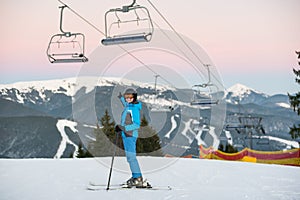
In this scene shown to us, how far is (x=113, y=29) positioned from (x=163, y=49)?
118 inches

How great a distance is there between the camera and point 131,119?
4836mm

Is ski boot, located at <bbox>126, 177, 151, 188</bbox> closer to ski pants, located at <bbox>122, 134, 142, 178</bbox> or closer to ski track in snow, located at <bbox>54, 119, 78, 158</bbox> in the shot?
ski pants, located at <bbox>122, 134, 142, 178</bbox>

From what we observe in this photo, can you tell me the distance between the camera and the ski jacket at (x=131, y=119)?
4766 millimetres

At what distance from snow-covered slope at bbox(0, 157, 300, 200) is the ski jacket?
949 millimetres

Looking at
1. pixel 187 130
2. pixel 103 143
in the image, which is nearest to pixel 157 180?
pixel 103 143

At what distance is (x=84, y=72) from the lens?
792cm

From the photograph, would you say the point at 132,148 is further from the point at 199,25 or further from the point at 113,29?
the point at 199,25

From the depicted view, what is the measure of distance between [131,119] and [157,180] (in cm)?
149

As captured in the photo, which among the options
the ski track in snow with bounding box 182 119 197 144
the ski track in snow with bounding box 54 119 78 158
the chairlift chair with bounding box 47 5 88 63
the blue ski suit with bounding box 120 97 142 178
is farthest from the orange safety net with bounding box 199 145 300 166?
the ski track in snow with bounding box 182 119 197 144

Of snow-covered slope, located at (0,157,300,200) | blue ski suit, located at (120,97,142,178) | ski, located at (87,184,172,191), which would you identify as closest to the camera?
snow-covered slope, located at (0,157,300,200)

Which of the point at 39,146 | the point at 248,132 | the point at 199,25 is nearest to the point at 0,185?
the point at 199,25

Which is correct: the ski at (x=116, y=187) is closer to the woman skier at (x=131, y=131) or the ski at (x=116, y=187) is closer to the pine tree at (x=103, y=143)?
the woman skier at (x=131, y=131)

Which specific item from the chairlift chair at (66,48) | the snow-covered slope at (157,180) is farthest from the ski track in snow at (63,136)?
the snow-covered slope at (157,180)

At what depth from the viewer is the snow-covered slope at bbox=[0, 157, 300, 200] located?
167 inches
